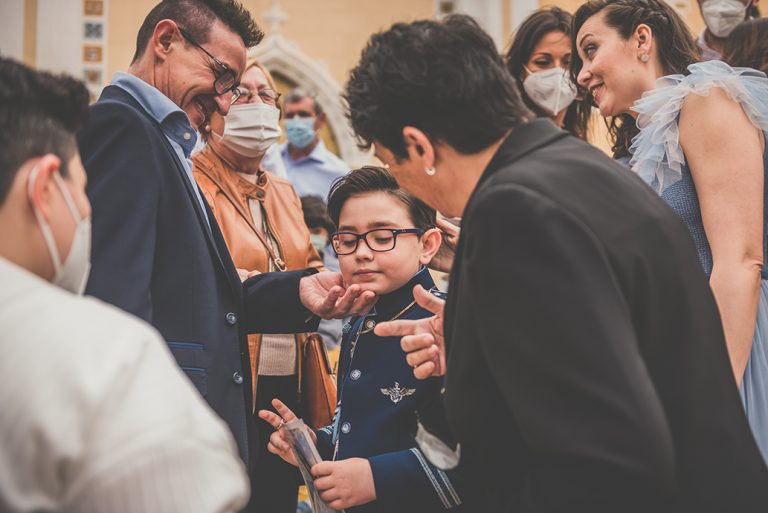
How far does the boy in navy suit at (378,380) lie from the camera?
7.96ft

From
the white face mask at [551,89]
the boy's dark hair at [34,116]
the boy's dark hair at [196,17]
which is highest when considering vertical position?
the boy's dark hair at [34,116]

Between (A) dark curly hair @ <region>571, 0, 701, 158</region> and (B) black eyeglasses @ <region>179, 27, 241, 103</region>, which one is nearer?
(B) black eyeglasses @ <region>179, 27, 241, 103</region>

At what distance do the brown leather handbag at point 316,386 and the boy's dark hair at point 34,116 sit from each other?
2.05 metres

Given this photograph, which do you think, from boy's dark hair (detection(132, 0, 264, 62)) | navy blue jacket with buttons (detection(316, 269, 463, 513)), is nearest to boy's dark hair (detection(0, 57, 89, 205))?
navy blue jacket with buttons (detection(316, 269, 463, 513))

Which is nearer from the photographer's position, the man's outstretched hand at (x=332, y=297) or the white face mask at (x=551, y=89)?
the man's outstretched hand at (x=332, y=297)

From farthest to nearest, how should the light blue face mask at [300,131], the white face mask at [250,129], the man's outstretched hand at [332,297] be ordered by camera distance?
the light blue face mask at [300,131] < the white face mask at [250,129] < the man's outstretched hand at [332,297]

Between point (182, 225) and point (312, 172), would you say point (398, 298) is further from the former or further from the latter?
point (312, 172)

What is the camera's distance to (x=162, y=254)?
248cm

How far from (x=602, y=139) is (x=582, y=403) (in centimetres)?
478

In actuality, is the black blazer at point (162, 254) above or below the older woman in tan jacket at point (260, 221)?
above

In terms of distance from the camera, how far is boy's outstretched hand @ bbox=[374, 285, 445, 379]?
81.5 inches

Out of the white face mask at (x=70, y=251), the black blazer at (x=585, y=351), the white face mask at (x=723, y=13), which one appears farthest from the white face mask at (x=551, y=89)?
the white face mask at (x=70, y=251)

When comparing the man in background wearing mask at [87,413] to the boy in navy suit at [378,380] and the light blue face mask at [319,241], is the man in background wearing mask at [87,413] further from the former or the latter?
the light blue face mask at [319,241]

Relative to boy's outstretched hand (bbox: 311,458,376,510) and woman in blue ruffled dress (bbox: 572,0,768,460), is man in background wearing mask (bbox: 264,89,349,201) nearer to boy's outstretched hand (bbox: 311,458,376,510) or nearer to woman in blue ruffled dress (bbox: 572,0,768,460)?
woman in blue ruffled dress (bbox: 572,0,768,460)
